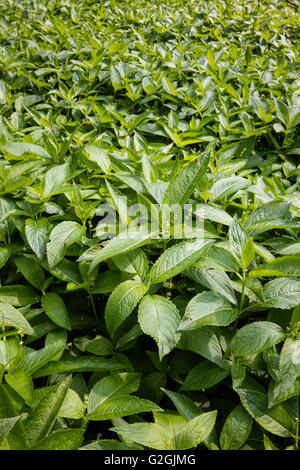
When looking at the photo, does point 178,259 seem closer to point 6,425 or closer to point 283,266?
point 283,266

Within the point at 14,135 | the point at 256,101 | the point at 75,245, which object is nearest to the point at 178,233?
the point at 75,245

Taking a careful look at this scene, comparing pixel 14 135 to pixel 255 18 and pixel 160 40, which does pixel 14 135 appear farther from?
pixel 255 18

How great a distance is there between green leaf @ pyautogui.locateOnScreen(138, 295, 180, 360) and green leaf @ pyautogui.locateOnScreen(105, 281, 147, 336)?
0.10 feet

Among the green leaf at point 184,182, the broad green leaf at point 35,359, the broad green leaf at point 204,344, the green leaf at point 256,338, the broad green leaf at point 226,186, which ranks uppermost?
the green leaf at point 184,182

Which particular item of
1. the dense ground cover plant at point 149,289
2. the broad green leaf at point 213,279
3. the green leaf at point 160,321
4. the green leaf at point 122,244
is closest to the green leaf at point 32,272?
the dense ground cover plant at point 149,289

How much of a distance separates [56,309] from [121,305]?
34cm

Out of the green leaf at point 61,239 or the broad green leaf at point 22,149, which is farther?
the broad green leaf at point 22,149

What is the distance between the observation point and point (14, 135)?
226 cm

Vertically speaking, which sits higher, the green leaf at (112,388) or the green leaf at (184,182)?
the green leaf at (184,182)

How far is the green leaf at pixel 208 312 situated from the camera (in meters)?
1.15

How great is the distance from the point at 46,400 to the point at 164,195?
0.83 meters

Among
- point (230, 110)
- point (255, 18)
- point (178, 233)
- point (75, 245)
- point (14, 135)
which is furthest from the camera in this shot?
point (255, 18)

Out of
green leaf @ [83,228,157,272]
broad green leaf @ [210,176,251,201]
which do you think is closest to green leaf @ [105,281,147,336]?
green leaf @ [83,228,157,272]

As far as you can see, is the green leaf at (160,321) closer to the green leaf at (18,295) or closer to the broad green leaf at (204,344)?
the broad green leaf at (204,344)
